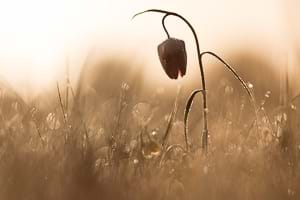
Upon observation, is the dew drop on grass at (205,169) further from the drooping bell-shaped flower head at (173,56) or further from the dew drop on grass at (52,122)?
the drooping bell-shaped flower head at (173,56)

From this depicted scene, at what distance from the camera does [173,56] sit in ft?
9.02

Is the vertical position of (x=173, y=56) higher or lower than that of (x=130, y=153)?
higher

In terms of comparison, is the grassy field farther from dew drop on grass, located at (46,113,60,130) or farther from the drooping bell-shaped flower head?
the drooping bell-shaped flower head

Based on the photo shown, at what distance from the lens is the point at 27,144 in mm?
2076

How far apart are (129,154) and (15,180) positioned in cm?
35

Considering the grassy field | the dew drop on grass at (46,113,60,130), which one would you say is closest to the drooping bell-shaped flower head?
the grassy field

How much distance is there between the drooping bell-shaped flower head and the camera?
2750 mm

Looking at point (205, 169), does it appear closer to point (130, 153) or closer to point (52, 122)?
point (130, 153)

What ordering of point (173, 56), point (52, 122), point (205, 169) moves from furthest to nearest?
point (173, 56), point (52, 122), point (205, 169)

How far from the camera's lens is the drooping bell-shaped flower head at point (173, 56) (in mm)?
2750

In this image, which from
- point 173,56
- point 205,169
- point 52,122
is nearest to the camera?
point 205,169

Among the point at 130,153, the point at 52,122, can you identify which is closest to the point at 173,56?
the point at 52,122

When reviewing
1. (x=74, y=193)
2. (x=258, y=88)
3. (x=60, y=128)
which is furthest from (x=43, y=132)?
(x=258, y=88)

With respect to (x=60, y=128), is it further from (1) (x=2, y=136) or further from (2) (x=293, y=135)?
(2) (x=293, y=135)
